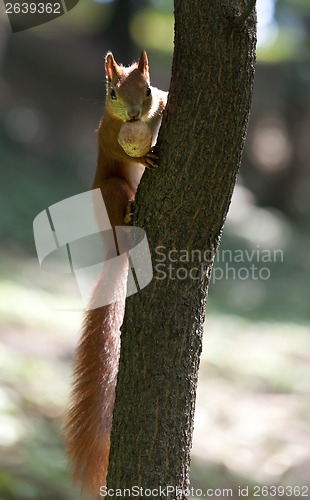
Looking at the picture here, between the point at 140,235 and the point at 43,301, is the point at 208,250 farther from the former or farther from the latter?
the point at 43,301

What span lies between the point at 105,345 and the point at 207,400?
2717 mm

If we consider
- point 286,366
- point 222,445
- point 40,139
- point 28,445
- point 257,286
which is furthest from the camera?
point 40,139

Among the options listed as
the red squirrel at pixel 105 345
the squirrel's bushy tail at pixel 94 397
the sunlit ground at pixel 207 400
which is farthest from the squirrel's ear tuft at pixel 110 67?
the sunlit ground at pixel 207 400

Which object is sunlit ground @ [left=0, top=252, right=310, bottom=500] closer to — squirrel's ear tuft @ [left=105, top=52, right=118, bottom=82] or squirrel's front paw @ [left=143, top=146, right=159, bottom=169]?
squirrel's front paw @ [left=143, top=146, right=159, bottom=169]

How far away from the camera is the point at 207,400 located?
5.04m

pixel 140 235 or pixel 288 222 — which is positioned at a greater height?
pixel 288 222

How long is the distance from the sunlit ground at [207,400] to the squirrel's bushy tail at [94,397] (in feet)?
1.92

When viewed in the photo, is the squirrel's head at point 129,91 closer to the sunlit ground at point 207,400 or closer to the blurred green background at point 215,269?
the blurred green background at point 215,269

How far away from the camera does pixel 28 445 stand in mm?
3744

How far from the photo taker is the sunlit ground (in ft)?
12.2

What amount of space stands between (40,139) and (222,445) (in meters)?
9.57

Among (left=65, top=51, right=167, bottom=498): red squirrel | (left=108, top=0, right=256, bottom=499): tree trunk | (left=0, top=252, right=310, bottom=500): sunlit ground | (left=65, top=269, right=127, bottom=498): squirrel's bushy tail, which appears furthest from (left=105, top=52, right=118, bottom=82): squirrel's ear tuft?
(left=0, top=252, right=310, bottom=500): sunlit ground

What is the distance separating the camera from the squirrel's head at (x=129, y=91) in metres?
2.54

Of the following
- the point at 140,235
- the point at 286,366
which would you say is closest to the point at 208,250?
the point at 140,235
